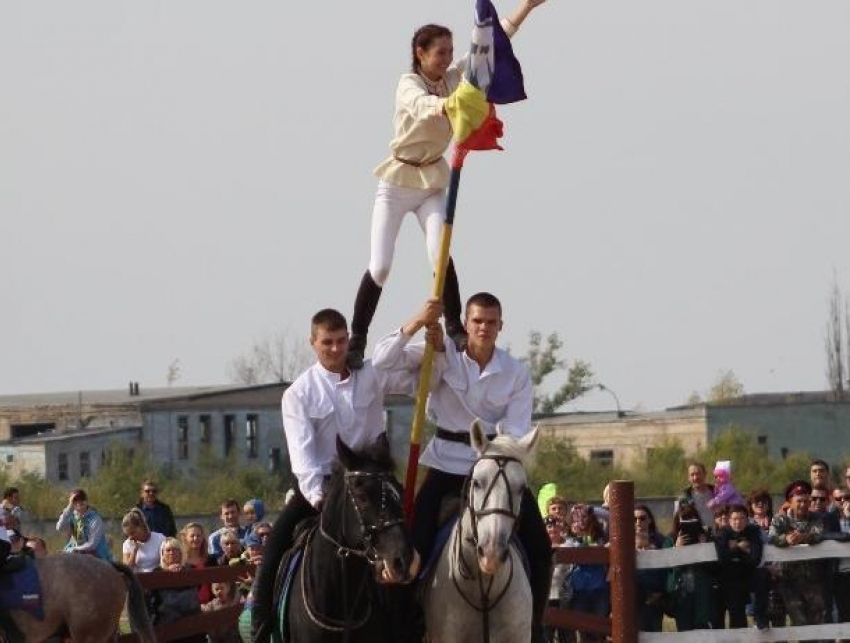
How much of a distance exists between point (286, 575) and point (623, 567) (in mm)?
3984

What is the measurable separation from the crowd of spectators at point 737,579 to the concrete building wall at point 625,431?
6602 cm

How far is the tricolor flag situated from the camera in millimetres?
12453

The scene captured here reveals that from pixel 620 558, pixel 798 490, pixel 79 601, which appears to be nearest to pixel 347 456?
pixel 620 558

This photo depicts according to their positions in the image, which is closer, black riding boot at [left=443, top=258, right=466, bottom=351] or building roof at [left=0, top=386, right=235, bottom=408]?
black riding boot at [left=443, top=258, right=466, bottom=351]

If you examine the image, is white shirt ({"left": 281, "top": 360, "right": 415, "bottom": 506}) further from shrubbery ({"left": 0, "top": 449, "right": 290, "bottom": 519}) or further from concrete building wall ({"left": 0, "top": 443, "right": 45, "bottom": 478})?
concrete building wall ({"left": 0, "top": 443, "right": 45, "bottom": 478})

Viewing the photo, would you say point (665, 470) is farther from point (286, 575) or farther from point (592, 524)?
point (286, 575)

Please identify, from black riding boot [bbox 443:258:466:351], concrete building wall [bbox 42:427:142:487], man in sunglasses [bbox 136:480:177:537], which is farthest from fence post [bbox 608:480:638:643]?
concrete building wall [bbox 42:427:142:487]

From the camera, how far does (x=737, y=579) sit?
55.7 feet

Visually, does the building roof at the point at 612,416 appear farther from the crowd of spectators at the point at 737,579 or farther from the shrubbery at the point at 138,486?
the crowd of spectators at the point at 737,579

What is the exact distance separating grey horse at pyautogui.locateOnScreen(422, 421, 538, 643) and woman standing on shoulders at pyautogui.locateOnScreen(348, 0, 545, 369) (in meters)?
1.36

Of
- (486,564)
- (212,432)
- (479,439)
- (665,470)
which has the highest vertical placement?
(212,432)

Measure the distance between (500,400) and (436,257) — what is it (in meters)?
0.97

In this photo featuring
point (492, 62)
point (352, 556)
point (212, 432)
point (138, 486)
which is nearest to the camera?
point (352, 556)

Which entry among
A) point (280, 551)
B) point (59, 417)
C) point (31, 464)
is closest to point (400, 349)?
point (280, 551)
